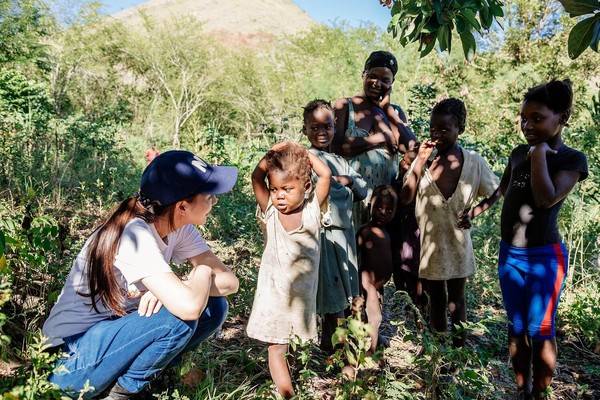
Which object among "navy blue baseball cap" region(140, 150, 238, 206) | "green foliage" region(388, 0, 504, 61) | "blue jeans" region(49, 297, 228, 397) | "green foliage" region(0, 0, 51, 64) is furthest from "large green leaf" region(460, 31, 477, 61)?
"green foliage" region(0, 0, 51, 64)

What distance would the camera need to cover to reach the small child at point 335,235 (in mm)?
2367

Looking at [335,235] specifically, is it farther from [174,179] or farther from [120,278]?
[120,278]

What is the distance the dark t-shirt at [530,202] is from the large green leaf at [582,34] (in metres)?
0.72

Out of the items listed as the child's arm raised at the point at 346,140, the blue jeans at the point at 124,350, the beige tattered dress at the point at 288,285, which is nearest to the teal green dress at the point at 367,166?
the child's arm raised at the point at 346,140

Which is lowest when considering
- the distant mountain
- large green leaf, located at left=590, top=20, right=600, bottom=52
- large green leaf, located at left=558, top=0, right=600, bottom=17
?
large green leaf, located at left=590, top=20, right=600, bottom=52

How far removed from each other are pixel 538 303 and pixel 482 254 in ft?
7.15

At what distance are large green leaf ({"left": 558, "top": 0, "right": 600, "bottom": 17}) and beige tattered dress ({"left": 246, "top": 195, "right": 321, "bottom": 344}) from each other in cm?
117

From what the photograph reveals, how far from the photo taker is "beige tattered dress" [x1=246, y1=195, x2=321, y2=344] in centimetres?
211

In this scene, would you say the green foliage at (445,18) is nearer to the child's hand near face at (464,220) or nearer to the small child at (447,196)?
the small child at (447,196)

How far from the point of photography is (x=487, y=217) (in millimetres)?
4918

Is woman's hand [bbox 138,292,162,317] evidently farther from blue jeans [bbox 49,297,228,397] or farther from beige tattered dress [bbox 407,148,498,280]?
beige tattered dress [bbox 407,148,498,280]

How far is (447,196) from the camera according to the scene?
8.53 feet

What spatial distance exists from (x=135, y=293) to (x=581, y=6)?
1.77 meters

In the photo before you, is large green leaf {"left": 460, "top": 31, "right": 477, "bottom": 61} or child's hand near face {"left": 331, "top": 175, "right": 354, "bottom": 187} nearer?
large green leaf {"left": 460, "top": 31, "right": 477, "bottom": 61}
